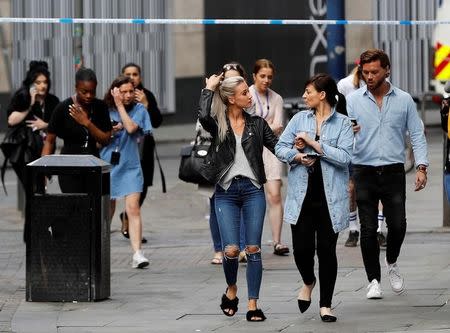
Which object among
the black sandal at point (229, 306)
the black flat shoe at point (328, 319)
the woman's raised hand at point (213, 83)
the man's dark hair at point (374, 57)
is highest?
the man's dark hair at point (374, 57)

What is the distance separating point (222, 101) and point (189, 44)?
18455mm

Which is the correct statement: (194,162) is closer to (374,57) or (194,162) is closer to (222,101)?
(222,101)

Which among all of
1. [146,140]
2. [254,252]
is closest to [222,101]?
[254,252]

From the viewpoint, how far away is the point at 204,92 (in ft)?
34.3

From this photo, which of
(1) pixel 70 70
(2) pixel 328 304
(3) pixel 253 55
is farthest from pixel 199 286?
(3) pixel 253 55

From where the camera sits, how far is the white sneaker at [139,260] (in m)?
12.8

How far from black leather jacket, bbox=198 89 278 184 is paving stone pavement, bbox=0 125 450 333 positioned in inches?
36.9

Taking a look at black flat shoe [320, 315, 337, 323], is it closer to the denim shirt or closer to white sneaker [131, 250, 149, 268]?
the denim shirt

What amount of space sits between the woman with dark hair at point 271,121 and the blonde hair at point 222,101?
264 cm

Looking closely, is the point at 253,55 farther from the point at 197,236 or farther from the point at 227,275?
the point at 227,275

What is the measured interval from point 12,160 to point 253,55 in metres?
15.0

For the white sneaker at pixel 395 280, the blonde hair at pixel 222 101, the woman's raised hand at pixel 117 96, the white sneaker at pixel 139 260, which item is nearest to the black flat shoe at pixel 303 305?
the white sneaker at pixel 395 280

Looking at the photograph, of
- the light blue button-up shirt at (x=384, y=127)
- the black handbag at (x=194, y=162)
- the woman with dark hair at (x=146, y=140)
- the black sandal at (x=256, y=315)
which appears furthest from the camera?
the woman with dark hair at (x=146, y=140)

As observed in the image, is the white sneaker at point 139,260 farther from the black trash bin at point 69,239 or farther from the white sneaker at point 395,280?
the white sneaker at point 395,280
